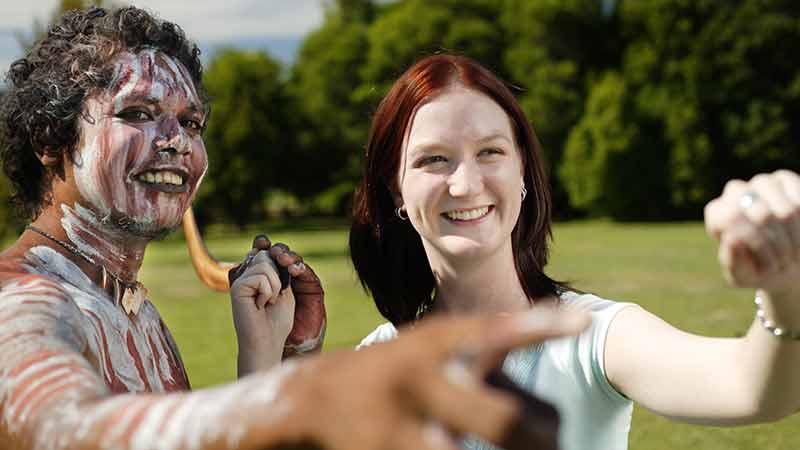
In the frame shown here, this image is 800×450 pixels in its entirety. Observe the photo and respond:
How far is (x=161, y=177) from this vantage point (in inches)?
91.9

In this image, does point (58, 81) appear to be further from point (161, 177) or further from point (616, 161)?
point (616, 161)

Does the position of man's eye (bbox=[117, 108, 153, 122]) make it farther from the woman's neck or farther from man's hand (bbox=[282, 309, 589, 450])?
man's hand (bbox=[282, 309, 589, 450])

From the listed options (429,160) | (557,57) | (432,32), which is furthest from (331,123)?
(429,160)

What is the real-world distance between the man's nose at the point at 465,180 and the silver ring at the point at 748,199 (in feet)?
4.08

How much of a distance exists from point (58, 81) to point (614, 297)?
1343cm

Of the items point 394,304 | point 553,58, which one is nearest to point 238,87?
point 553,58

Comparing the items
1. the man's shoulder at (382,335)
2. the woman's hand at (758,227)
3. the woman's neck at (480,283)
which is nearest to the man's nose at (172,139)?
the woman's neck at (480,283)

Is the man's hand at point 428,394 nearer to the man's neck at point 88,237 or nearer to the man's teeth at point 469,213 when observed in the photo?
the man's neck at point 88,237

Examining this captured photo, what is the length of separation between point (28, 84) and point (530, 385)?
1.75 m

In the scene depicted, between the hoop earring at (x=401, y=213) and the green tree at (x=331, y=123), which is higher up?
the hoop earring at (x=401, y=213)

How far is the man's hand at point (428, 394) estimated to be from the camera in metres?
1.13

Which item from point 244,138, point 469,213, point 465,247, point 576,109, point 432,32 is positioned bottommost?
point 244,138

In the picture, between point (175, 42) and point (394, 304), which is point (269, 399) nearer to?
point (175, 42)

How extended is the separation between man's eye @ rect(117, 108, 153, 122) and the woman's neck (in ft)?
3.80
